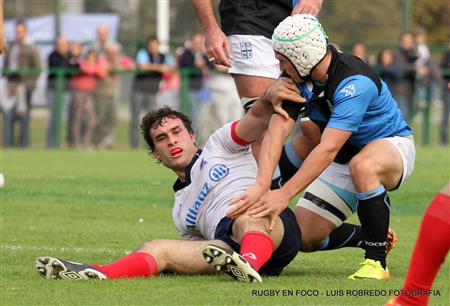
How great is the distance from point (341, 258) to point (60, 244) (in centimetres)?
196

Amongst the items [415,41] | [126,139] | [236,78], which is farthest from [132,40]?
[236,78]

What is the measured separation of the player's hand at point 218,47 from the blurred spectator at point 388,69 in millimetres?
13044

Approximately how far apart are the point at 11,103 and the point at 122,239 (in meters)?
13.1

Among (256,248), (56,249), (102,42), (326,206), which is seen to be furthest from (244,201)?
(102,42)

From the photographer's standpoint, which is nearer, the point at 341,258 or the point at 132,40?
the point at 341,258

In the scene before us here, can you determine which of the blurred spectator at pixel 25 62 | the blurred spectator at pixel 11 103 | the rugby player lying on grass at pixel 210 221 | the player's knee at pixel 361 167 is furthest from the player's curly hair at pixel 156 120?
the blurred spectator at pixel 25 62

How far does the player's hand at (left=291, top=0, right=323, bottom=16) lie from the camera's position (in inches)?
308

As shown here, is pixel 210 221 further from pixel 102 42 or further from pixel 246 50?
pixel 102 42

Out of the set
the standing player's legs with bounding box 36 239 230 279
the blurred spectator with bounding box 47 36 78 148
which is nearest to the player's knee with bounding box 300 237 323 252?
the standing player's legs with bounding box 36 239 230 279

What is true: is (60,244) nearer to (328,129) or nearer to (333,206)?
(333,206)

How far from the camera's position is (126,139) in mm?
21844

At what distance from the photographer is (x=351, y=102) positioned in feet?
20.6

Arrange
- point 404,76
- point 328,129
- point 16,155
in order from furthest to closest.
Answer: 1. point 404,76
2. point 16,155
3. point 328,129

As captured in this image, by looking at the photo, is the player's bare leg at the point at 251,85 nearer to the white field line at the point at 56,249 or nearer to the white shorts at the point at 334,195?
the white shorts at the point at 334,195
